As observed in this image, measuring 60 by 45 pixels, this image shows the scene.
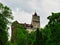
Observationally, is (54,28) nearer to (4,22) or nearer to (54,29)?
(54,29)

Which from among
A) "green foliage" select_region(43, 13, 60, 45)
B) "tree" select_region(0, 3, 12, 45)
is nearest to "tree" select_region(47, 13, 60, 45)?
"green foliage" select_region(43, 13, 60, 45)

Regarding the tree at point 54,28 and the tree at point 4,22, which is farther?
the tree at point 54,28

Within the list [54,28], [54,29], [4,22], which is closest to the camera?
[4,22]

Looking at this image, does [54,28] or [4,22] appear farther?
[54,28]

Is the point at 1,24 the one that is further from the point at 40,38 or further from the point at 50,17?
the point at 40,38

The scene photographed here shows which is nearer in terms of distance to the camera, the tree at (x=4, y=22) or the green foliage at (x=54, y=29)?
the tree at (x=4, y=22)

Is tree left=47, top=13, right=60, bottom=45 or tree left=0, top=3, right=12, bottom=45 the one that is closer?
tree left=0, top=3, right=12, bottom=45

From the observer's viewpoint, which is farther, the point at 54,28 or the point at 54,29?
the point at 54,28

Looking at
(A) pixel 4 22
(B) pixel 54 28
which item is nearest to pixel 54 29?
(B) pixel 54 28

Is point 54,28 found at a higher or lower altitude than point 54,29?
higher

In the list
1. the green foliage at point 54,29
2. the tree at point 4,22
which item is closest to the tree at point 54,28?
the green foliage at point 54,29

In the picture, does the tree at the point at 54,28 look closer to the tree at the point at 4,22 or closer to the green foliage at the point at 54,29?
the green foliage at the point at 54,29

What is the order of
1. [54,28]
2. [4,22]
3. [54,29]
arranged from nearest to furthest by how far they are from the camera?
1. [4,22]
2. [54,29]
3. [54,28]

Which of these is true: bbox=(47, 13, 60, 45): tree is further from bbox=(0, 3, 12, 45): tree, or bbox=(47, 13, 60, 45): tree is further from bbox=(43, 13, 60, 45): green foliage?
bbox=(0, 3, 12, 45): tree
